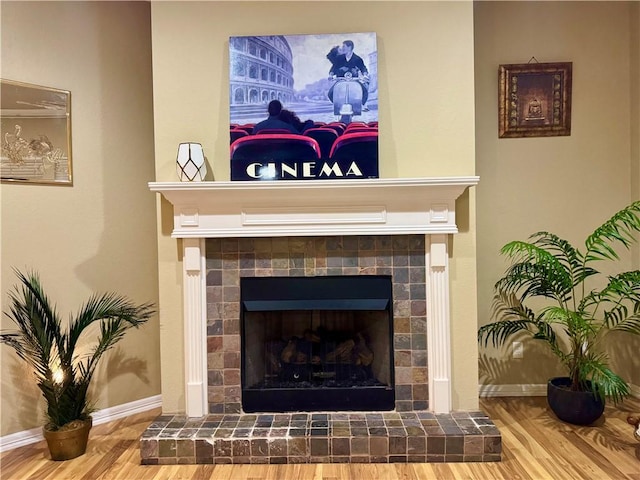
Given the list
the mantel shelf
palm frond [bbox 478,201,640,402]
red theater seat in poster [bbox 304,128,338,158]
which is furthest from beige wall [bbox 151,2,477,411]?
palm frond [bbox 478,201,640,402]

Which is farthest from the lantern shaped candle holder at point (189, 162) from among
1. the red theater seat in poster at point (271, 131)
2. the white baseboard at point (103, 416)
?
the white baseboard at point (103, 416)

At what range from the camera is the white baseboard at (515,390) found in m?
2.98

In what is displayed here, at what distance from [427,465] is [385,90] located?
2.00m

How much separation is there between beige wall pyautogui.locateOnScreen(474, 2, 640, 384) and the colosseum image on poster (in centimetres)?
100

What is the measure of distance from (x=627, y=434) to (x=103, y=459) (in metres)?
2.84

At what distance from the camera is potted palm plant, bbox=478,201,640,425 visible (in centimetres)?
234

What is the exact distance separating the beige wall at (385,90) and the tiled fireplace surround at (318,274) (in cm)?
15

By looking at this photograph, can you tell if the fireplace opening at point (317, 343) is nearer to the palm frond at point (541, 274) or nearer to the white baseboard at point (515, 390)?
the palm frond at point (541, 274)

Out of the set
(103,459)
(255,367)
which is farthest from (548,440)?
(103,459)

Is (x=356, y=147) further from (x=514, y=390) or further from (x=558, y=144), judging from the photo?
(x=514, y=390)

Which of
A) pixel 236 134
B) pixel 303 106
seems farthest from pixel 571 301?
pixel 236 134

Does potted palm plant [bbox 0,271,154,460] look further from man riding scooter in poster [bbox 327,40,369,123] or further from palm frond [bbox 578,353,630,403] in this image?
palm frond [bbox 578,353,630,403]

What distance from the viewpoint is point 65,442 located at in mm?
2234

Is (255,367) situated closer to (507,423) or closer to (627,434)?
(507,423)
